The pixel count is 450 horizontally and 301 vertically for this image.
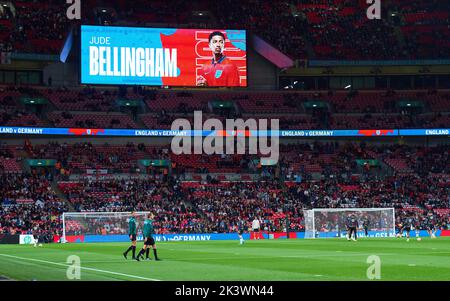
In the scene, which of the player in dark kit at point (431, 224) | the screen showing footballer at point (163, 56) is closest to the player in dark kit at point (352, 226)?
the player in dark kit at point (431, 224)

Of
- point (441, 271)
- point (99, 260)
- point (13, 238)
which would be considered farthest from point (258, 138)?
point (441, 271)

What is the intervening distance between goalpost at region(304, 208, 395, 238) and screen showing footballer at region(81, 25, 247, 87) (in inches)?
936

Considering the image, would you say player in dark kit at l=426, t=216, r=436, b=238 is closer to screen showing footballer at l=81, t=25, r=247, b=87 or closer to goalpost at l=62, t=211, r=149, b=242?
goalpost at l=62, t=211, r=149, b=242

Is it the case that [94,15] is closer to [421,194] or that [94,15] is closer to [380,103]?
[380,103]

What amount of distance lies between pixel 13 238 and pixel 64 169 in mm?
17522

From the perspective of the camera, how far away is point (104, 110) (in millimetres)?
83312

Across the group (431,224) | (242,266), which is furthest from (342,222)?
(242,266)

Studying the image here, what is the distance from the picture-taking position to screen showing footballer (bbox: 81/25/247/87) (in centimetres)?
8031

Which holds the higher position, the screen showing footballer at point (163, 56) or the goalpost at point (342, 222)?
the screen showing footballer at point (163, 56)

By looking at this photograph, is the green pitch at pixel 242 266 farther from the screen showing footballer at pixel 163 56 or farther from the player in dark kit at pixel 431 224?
the screen showing footballer at pixel 163 56

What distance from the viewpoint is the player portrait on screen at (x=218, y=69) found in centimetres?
8369

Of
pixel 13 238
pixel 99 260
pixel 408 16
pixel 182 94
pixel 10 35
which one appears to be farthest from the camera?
pixel 408 16

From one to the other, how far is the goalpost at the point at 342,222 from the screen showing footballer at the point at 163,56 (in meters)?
23.8

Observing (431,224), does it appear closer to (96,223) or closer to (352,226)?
(352,226)
